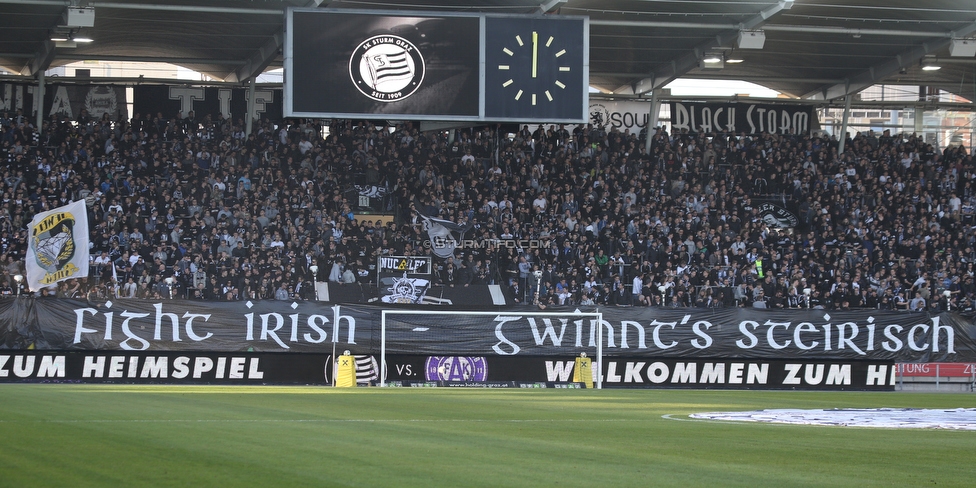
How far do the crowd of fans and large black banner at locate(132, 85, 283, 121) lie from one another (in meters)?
0.97

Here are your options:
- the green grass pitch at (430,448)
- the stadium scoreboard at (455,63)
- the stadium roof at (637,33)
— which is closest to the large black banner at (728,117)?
the stadium roof at (637,33)

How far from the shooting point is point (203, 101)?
42.9 meters

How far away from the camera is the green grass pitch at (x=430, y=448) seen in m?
8.84

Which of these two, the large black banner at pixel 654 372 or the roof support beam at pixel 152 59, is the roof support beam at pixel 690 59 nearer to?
the large black banner at pixel 654 372

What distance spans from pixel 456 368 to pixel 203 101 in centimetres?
1731

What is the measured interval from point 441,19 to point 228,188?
965 centimetres

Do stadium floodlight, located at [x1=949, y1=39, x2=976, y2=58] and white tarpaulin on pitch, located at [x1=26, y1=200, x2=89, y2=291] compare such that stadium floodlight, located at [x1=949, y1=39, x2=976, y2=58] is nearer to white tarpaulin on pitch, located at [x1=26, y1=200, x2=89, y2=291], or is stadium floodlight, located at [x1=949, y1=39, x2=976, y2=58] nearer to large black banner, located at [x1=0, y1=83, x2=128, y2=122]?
white tarpaulin on pitch, located at [x1=26, y1=200, x2=89, y2=291]

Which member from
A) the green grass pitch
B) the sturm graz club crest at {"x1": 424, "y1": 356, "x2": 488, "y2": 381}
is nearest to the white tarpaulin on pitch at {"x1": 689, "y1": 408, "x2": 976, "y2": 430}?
the green grass pitch

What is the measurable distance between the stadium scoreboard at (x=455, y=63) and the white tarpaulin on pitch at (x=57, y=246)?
7483 millimetres

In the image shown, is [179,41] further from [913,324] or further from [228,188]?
[913,324]

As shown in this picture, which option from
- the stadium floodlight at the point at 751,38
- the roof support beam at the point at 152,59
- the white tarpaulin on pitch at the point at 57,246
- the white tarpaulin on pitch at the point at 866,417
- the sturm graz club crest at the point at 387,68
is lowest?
the white tarpaulin on pitch at the point at 866,417

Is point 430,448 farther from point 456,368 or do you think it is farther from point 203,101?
point 203,101

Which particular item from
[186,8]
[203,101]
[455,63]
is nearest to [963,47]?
[455,63]

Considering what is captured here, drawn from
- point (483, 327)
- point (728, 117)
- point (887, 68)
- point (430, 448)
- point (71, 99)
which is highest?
point (887, 68)
